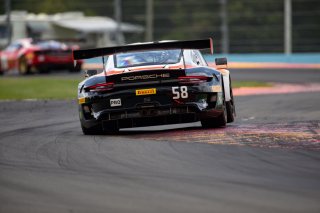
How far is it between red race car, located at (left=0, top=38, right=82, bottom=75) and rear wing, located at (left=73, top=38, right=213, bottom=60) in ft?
67.7

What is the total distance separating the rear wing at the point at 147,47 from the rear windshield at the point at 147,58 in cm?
45

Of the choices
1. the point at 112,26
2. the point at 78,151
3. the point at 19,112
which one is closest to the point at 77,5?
the point at 112,26

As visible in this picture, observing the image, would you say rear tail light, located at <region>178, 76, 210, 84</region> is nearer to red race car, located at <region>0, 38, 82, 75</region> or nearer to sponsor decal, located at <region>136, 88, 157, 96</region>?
sponsor decal, located at <region>136, 88, 157, 96</region>

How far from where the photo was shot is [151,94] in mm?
10070

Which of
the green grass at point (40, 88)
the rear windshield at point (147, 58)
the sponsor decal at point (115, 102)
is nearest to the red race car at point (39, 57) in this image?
the green grass at point (40, 88)

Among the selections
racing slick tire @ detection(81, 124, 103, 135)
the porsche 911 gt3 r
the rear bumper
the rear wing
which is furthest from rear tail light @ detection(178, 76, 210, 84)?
racing slick tire @ detection(81, 124, 103, 135)

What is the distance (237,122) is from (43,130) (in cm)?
247

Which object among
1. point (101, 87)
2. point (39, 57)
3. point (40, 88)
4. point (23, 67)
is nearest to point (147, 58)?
point (101, 87)

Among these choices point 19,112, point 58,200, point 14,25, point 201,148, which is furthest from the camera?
point 14,25

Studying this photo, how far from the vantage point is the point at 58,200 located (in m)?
6.08

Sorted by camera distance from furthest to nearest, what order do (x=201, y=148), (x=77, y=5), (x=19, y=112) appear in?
(x=77, y=5)
(x=19, y=112)
(x=201, y=148)

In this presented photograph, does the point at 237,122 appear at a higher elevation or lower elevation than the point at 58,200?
lower

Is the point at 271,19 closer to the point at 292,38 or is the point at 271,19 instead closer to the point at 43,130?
the point at 292,38

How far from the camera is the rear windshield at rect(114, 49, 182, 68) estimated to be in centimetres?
1100
